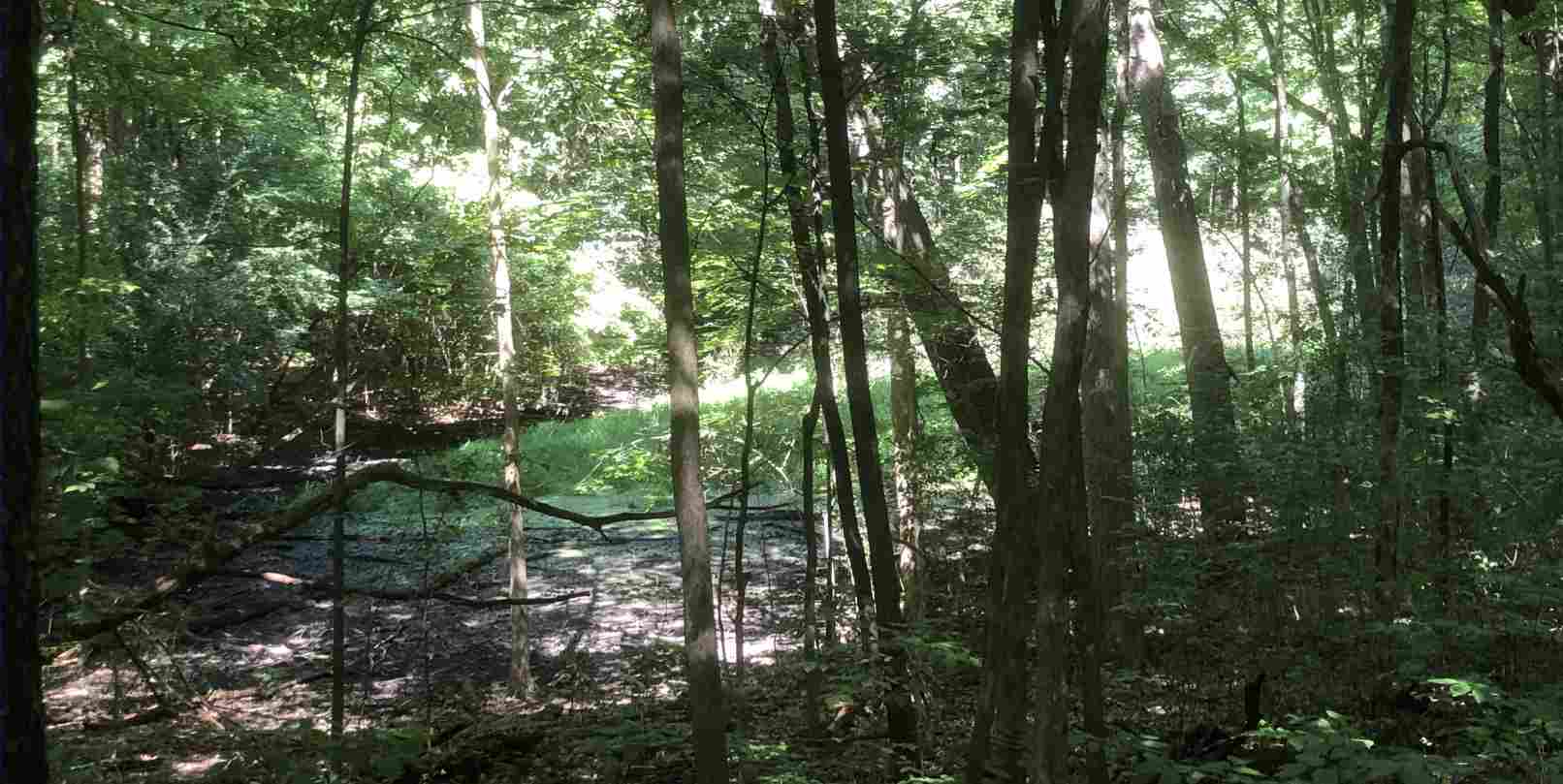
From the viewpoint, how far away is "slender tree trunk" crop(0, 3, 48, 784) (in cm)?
377

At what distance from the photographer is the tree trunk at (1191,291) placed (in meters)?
10.7

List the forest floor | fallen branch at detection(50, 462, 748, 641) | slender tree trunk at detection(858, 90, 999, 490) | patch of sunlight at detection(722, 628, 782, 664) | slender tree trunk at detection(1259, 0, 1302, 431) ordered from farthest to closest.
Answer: slender tree trunk at detection(1259, 0, 1302, 431), patch of sunlight at detection(722, 628, 782, 664), slender tree trunk at detection(858, 90, 999, 490), the forest floor, fallen branch at detection(50, 462, 748, 641)

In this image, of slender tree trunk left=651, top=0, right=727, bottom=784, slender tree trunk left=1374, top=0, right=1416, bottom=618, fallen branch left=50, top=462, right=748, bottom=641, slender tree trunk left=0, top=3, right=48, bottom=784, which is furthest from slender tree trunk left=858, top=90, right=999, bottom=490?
slender tree trunk left=0, top=3, right=48, bottom=784

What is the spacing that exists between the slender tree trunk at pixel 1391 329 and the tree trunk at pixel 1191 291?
9.26ft

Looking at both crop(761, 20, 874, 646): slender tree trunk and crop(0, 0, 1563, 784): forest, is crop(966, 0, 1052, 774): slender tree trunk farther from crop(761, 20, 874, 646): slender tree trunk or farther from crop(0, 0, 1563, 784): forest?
crop(761, 20, 874, 646): slender tree trunk

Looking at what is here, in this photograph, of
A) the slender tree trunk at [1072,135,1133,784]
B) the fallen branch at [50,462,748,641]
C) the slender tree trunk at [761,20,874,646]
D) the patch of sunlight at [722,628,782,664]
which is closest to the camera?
the fallen branch at [50,462,748,641]

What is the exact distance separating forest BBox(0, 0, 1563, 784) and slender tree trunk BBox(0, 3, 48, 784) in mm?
17

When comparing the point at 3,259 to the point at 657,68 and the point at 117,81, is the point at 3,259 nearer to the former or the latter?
the point at 657,68

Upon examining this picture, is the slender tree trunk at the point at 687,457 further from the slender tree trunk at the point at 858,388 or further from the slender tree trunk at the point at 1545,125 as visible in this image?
the slender tree trunk at the point at 1545,125

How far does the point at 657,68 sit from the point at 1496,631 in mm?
7166

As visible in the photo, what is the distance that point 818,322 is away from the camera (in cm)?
700

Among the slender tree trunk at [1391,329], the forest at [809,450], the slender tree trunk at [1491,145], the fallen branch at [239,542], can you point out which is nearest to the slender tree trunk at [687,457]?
the forest at [809,450]

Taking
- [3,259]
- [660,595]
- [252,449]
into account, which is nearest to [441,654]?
[660,595]

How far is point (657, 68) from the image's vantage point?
185 inches
